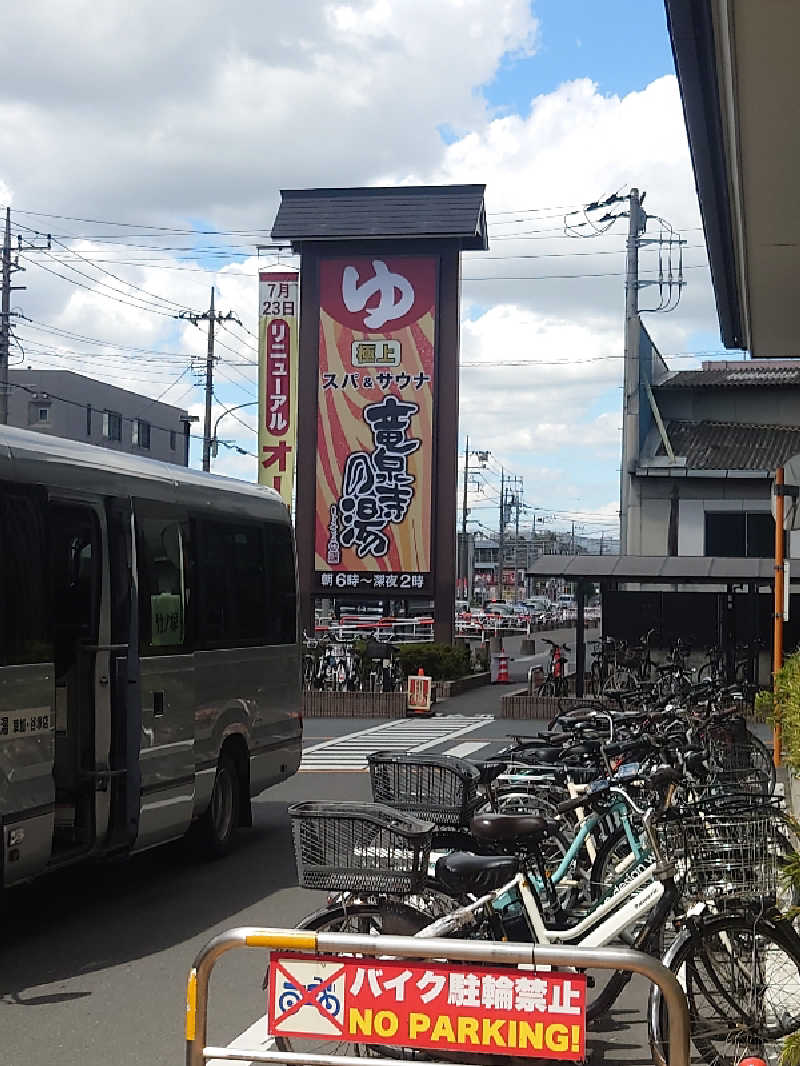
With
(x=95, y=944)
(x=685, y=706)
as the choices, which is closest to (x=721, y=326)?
(x=685, y=706)

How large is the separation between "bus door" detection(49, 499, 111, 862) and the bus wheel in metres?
1.95

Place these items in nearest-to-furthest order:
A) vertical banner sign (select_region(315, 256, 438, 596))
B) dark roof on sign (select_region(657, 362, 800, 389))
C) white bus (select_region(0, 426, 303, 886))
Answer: white bus (select_region(0, 426, 303, 886)), vertical banner sign (select_region(315, 256, 438, 596)), dark roof on sign (select_region(657, 362, 800, 389))

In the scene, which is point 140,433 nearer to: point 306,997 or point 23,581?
point 23,581

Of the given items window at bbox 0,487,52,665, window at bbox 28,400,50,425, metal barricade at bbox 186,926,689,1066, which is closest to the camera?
metal barricade at bbox 186,926,689,1066

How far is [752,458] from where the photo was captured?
1452 inches

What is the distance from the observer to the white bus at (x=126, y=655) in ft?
26.6

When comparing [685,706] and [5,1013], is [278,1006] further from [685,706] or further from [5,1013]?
[685,706]

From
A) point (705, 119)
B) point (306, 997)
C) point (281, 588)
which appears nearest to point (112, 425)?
point (281, 588)

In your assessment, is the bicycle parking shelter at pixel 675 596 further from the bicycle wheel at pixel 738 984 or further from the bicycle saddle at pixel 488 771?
the bicycle wheel at pixel 738 984

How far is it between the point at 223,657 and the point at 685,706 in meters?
4.76

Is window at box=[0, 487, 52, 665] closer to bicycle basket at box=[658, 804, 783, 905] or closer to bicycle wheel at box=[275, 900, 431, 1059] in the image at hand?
bicycle wheel at box=[275, 900, 431, 1059]

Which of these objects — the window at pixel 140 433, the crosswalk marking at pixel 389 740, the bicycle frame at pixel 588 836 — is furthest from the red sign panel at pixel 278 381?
the window at pixel 140 433

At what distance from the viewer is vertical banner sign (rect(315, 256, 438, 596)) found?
104 ft

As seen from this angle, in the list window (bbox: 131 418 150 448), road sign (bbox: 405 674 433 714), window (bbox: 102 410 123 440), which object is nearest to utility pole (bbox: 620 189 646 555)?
road sign (bbox: 405 674 433 714)
